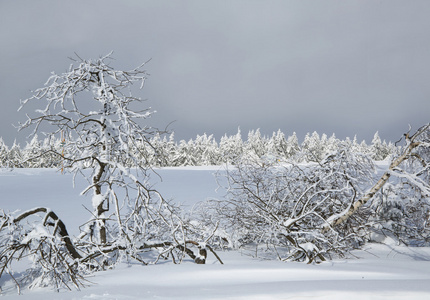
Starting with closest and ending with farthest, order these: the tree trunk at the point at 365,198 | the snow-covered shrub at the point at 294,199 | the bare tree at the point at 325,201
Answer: the tree trunk at the point at 365,198 < the bare tree at the point at 325,201 < the snow-covered shrub at the point at 294,199

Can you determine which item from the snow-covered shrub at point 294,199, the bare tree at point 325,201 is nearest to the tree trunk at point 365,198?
the bare tree at point 325,201

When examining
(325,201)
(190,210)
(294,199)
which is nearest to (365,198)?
(325,201)

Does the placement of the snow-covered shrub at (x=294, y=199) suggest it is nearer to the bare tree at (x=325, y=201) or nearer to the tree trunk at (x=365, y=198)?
the bare tree at (x=325, y=201)

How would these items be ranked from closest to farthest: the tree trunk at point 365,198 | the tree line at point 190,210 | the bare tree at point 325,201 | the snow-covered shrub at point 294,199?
the tree line at point 190,210, the tree trunk at point 365,198, the bare tree at point 325,201, the snow-covered shrub at point 294,199

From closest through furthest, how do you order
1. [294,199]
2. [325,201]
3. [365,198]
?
[365,198], [325,201], [294,199]

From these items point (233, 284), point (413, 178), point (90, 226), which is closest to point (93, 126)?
point (90, 226)

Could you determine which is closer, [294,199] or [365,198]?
[365,198]

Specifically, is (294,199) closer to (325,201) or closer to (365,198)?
(325,201)

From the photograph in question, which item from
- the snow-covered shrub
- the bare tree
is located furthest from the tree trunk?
the snow-covered shrub

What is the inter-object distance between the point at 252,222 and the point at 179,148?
56090 millimetres

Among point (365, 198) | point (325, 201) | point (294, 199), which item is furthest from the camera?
point (294, 199)

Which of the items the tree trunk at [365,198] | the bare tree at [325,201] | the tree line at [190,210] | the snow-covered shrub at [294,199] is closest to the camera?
the tree line at [190,210]

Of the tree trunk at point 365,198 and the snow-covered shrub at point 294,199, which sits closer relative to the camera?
the tree trunk at point 365,198

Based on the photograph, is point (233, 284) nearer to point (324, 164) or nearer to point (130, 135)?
point (130, 135)
